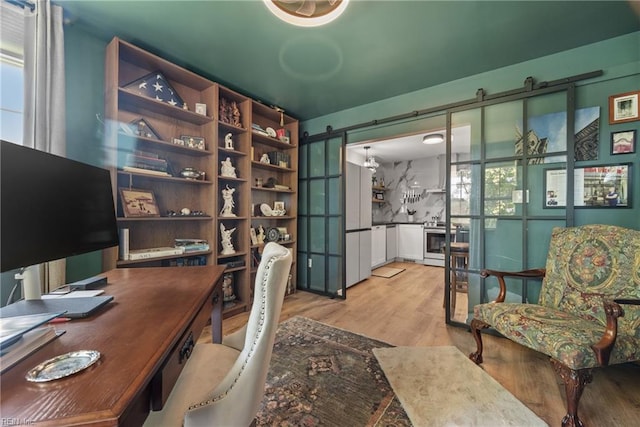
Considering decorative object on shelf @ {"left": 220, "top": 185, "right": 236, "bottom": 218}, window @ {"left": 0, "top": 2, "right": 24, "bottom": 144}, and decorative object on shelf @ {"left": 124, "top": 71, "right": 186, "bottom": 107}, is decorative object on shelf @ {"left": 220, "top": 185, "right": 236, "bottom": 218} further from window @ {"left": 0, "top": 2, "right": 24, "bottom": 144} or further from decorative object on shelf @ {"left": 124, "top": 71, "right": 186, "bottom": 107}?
window @ {"left": 0, "top": 2, "right": 24, "bottom": 144}

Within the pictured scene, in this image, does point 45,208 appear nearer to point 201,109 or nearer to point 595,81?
point 201,109

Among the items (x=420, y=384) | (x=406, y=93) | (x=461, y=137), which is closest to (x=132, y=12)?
(x=406, y=93)

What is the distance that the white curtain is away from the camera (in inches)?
63.9

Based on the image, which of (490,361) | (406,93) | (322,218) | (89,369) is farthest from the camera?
(322,218)

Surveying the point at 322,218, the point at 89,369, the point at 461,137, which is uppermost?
the point at 461,137

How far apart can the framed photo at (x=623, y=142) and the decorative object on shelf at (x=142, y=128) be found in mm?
3778

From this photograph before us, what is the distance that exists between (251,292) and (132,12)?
2.69m

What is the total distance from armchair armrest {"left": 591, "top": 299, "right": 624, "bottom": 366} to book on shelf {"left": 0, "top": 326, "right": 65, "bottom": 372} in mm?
2270

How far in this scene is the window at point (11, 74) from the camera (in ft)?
5.32

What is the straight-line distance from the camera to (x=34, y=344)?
2.10ft

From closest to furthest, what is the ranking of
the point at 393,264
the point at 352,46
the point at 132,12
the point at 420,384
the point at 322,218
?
the point at 420,384, the point at 132,12, the point at 352,46, the point at 322,218, the point at 393,264

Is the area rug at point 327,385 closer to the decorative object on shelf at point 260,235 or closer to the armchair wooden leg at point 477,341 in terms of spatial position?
the armchair wooden leg at point 477,341

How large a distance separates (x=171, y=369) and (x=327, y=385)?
3.98 ft

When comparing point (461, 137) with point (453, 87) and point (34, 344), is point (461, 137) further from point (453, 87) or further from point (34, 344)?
point (34, 344)
